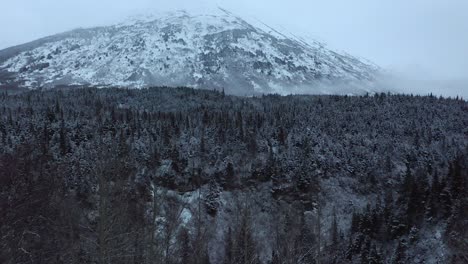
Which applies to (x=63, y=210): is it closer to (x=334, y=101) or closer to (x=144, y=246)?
(x=144, y=246)

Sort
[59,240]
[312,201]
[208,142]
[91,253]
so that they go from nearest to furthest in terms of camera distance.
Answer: [59,240], [91,253], [312,201], [208,142]

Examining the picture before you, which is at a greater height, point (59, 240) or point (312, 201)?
point (59, 240)

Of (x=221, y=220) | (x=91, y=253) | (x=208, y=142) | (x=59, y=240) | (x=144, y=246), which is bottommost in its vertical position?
(x=221, y=220)

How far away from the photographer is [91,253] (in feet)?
63.3

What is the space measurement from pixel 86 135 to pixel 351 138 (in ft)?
252

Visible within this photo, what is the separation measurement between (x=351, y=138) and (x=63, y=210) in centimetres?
13522

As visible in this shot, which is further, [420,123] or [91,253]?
[420,123]

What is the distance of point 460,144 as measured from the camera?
491 ft

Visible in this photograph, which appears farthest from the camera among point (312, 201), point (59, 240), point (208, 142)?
point (208, 142)

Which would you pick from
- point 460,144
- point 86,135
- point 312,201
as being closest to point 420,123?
point 460,144

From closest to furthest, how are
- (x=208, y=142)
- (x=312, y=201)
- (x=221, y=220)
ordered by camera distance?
(x=221, y=220) → (x=312, y=201) → (x=208, y=142)

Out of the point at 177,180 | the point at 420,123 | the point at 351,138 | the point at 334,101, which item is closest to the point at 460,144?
the point at 420,123

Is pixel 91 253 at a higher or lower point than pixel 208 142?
higher

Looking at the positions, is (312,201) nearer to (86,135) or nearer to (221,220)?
(221,220)
